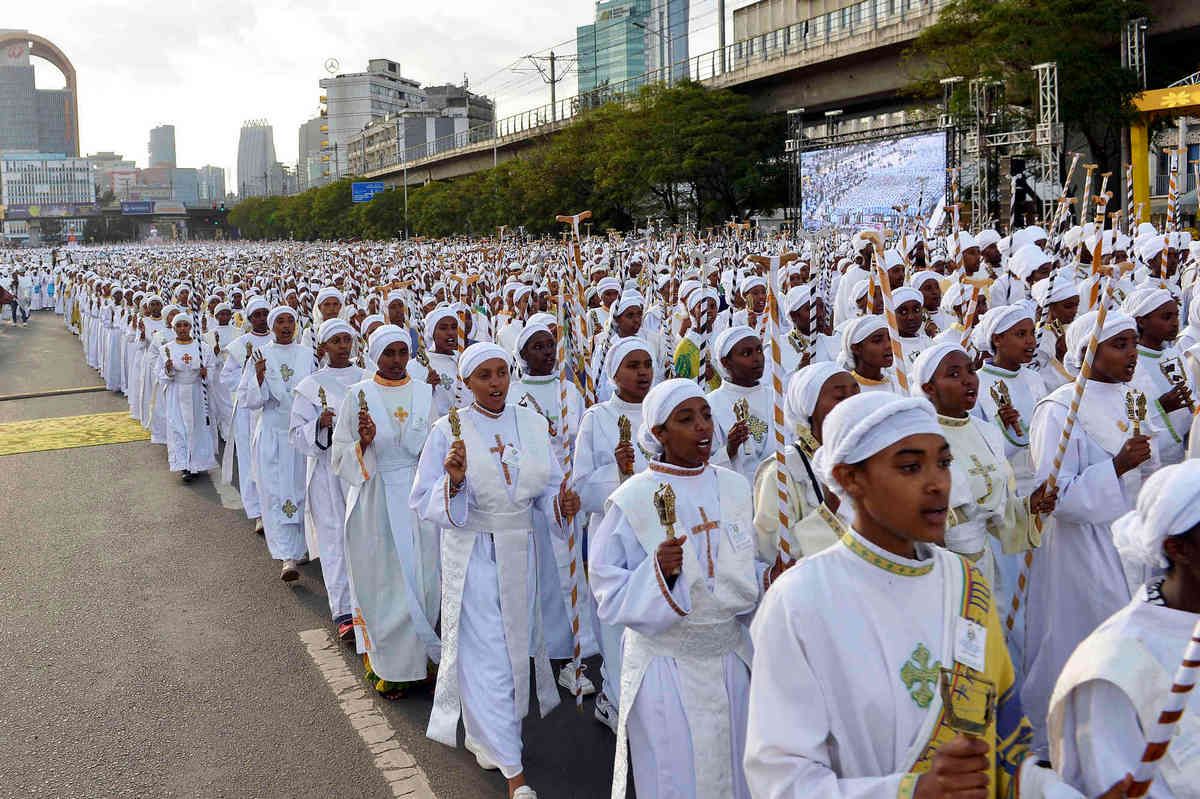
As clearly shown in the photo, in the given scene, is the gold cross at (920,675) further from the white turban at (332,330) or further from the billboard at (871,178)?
the billboard at (871,178)

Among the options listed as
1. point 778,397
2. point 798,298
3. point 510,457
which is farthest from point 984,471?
point 798,298

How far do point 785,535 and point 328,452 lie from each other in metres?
3.87

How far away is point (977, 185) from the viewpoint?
25844 mm

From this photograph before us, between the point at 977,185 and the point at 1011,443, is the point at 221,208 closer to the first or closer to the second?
the point at 977,185

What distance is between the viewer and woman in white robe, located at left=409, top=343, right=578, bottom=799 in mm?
5000

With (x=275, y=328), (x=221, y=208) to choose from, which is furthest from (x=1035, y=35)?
(x=221, y=208)

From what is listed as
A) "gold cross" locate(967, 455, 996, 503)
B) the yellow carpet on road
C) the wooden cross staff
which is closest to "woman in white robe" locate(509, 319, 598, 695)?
the wooden cross staff

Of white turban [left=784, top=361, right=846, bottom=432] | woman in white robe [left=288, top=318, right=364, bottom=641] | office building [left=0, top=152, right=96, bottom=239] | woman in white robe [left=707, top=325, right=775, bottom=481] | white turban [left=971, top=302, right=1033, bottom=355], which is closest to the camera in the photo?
white turban [left=784, top=361, right=846, bottom=432]

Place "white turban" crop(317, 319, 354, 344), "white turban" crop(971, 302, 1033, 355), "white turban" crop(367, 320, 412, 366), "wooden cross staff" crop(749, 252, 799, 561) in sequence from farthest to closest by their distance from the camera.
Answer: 1. "white turban" crop(317, 319, 354, 344)
2. "white turban" crop(367, 320, 412, 366)
3. "white turban" crop(971, 302, 1033, 355)
4. "wooden cross staff" crop(749, 252, 799, 561)

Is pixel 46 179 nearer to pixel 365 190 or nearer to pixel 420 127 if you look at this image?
pixel 420 127

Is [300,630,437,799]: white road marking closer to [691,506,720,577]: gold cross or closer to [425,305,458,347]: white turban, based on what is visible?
[691,506,720,577]: gold cross

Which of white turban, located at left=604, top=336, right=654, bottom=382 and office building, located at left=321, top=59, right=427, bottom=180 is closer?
white turban, located at left=604, top=336, right=654, bottom=382

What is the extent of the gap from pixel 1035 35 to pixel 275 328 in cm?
2345

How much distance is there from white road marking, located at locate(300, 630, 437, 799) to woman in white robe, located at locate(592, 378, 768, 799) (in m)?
1.39
